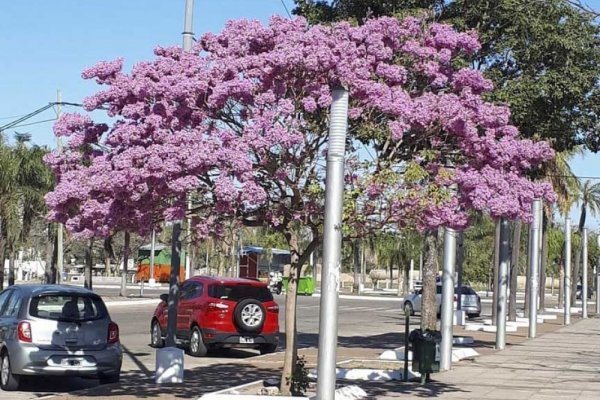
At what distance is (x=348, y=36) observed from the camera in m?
12.6

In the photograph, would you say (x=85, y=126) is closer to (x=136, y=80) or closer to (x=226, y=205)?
(x=136, y=80)

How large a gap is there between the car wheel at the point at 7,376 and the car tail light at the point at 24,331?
457 millimetres

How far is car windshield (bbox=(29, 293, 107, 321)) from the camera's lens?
48.8 feet

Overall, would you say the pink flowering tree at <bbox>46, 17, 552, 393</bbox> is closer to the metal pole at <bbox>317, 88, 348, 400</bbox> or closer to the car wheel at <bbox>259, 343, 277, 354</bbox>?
the metal pole at <bbox>317, 88, 348, 400</bbox>

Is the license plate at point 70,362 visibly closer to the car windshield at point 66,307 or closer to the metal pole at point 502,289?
the car windshield at point 66,307

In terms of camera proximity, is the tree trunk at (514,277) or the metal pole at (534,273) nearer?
the metal pole at (534,273)

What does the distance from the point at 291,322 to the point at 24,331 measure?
4.00 metres

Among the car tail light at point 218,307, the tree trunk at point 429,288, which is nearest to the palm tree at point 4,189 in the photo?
the car tail light at point 218,307

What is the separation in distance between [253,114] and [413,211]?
231cm

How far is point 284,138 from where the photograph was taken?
11.7 meters

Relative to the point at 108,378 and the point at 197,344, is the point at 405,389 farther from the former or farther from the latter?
the point at 197,344

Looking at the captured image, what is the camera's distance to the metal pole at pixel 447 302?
1978 cm

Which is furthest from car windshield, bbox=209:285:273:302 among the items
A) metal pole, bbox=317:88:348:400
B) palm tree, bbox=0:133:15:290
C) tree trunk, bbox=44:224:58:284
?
tree trunk, bbox=44:224:58:284

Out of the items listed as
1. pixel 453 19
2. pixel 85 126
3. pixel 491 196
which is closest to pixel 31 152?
pixel 453 19
